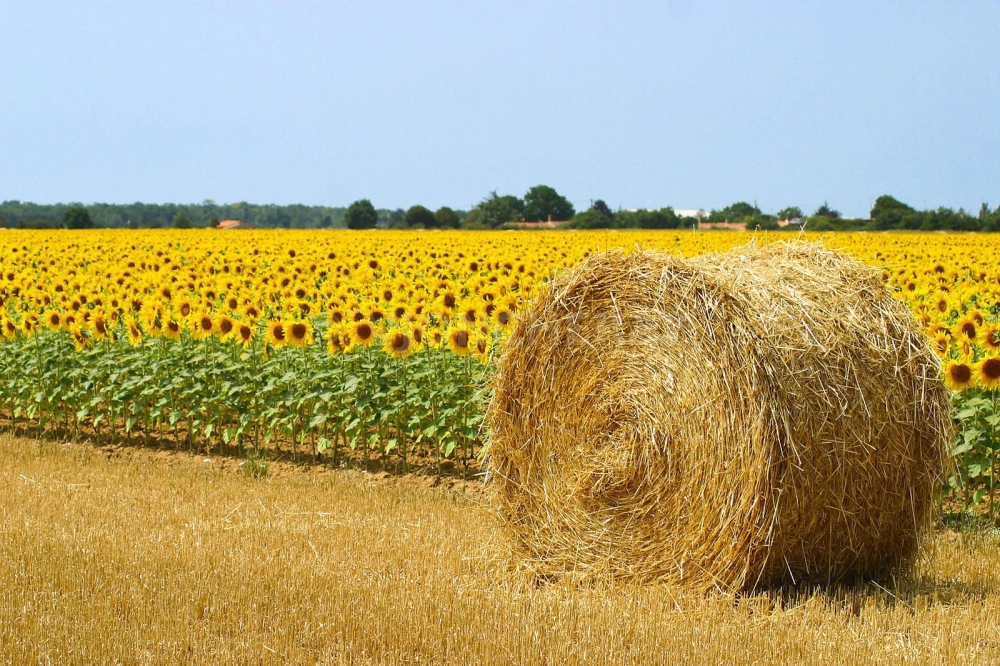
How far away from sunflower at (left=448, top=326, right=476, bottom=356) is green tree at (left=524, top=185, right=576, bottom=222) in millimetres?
55901

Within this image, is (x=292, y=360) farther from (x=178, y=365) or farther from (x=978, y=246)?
(x=978, y=246)

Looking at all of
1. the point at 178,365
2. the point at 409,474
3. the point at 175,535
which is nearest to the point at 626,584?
the point at 175,535

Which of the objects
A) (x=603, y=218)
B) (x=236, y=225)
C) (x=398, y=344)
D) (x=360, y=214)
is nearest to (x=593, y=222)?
(x=603, y=218)

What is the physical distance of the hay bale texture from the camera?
5.94 m

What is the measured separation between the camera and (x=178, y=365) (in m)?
11.9

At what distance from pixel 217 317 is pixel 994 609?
785 cm

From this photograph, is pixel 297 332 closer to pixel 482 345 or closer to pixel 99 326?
pixel 482 345

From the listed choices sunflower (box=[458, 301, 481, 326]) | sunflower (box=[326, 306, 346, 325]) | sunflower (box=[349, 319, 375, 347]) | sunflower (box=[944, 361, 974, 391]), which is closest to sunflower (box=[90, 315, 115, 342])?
sunflower (box=[326, 306, 346, 325])

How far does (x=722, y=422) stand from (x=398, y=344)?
4.68 meters

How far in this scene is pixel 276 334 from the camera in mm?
10922

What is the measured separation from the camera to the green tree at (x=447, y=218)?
56906 mm

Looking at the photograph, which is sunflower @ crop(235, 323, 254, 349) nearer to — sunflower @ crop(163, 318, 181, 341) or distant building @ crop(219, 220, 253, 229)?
sunflower @ crop(163, 318, 181, 341)

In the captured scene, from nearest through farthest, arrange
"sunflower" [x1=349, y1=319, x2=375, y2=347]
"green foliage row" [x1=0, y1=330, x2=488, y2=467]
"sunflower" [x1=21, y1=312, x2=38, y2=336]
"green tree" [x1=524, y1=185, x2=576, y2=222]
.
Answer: "green foliage row" [x1=0, y1=330, x2=488, y2=467]
"sunflower" [x1=349, y1=319, x2=375, y2=347]
"sunflower" [x1=21, y1=312, x2=38, y2=336]
"green tree" [x1=524, y1=185, x2=576, y2=222]

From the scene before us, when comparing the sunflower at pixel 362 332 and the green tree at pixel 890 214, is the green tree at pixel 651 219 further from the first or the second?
the sunflower at pixel 362 332
